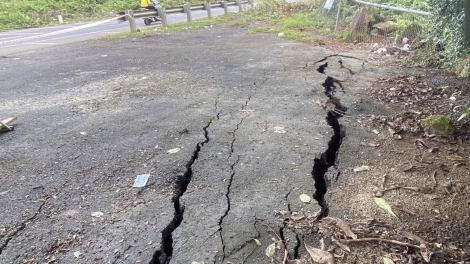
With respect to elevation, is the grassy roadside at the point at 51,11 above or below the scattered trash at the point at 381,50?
above

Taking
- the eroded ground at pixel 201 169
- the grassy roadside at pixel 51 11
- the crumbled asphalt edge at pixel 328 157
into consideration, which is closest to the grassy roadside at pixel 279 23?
the eroded ground at pixel 201 169

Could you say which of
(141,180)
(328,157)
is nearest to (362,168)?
(328,157)

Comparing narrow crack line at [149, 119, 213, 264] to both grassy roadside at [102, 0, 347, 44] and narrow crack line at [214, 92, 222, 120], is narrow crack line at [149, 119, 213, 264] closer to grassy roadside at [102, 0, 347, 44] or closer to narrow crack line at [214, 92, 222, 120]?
narrow crack line at [214, 92, 222, 120]

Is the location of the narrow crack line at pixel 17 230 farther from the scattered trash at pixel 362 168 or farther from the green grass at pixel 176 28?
the green grass at pixel 176 28

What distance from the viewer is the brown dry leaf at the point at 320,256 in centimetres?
216

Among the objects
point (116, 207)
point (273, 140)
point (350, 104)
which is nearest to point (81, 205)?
point (116, 207)

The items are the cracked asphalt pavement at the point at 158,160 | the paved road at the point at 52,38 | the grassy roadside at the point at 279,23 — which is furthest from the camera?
the paved road at the point at 52,38

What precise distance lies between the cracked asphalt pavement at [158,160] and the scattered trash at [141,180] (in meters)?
0.06

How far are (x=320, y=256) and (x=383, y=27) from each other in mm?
7753

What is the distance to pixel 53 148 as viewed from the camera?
146 inches

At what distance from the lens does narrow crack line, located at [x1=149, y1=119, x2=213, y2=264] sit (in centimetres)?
226

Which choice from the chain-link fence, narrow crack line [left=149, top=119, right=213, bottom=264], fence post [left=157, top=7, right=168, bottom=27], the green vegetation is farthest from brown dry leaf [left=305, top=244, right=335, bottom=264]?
fence post [left=157, top=7, right=168, bottom=27]

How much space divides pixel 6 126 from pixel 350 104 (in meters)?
3.92

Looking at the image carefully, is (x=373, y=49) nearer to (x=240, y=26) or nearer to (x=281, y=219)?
(x=240, y=26)
